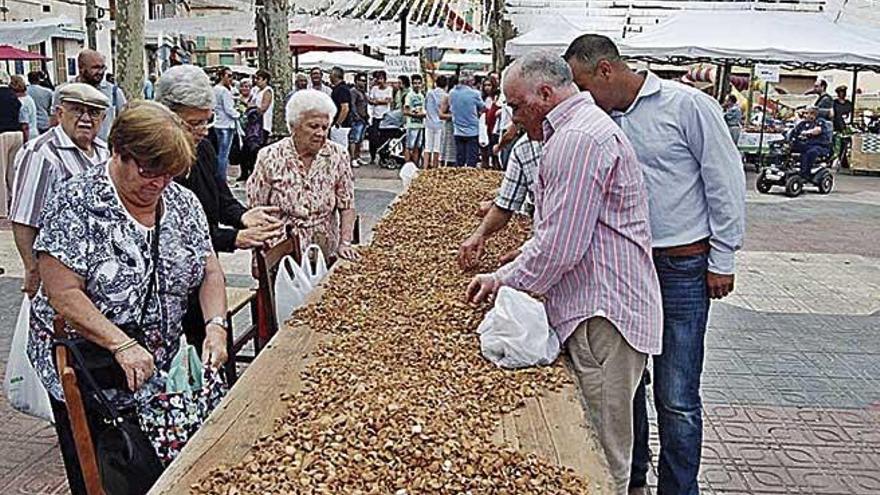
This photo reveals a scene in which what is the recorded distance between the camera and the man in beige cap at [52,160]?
3.82 m

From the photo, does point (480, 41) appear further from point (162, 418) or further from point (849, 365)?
point (162, 418)

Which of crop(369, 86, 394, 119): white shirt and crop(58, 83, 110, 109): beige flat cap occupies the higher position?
crop(58, 83, 110, 109): beige flat cap

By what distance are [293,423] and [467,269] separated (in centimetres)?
180

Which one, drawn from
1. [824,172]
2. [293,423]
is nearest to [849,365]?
[293,423]

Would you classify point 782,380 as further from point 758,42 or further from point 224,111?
point 758,42

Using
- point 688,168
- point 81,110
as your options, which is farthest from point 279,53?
point 688,168

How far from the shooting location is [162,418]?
8.72 feet

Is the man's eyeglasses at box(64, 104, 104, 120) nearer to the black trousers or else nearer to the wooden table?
the black trousers

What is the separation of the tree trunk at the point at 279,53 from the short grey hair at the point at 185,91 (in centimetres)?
968

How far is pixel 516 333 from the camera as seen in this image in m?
2.82

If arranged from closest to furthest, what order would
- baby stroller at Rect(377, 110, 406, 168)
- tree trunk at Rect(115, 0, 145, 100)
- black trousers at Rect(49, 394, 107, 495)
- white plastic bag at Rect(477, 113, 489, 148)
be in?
black trousers at Rect(49, 394, 107, 495)
tree trunk at Rect(115, 0, 145, 100)
white plastic bag at Rect(477, 113, 489, 148)
baby stroller at Rect(377, 110, 406, 168)

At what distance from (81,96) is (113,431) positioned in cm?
191

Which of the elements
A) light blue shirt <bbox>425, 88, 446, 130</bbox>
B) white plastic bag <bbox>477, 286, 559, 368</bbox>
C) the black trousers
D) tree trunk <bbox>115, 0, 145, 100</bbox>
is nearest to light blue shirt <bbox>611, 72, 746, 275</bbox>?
white plastic bag <bbox>477, 286, 559, 368</bbox>

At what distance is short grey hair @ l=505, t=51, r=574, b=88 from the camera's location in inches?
113
